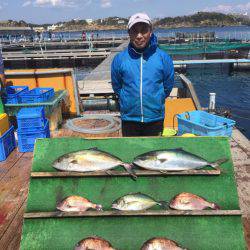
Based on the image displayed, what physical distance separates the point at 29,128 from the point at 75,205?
12.1 ft

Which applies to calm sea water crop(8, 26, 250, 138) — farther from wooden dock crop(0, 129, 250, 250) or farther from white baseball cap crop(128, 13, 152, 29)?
white baseball cap crop(128, 13, 152, 29)

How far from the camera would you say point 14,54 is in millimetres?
38375

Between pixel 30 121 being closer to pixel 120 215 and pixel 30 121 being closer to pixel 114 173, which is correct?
pixel 114 173

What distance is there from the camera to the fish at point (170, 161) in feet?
10.9

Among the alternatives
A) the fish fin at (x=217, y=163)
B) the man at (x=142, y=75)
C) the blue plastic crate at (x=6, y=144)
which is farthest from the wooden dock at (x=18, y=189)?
the man at (x=142, y=75)

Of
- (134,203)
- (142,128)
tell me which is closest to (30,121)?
(142,128)

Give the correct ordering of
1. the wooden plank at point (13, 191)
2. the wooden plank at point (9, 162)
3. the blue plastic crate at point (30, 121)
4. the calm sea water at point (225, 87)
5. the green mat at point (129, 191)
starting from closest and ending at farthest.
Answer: the green mat at point (129, 191) → the wooden plank at point (13, 191) → the wooden plank at point (9, 162) → the blue plastic crate at point (30, 121) → the calm sea water at point (225, 87)

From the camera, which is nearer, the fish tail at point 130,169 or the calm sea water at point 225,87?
the fish tail at point 130,169

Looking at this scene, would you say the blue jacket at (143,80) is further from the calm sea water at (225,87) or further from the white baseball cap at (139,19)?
the calm sea water at (225,87)

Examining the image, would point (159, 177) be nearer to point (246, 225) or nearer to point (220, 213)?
point (220, 213)

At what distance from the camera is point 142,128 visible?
412 centimetres

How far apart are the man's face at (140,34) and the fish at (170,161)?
133 centimetres

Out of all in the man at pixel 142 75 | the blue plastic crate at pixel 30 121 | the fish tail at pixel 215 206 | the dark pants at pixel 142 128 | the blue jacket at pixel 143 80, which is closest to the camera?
the fish tail at pixel 215 206

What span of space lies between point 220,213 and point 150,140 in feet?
3.70
